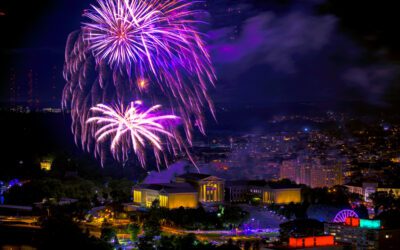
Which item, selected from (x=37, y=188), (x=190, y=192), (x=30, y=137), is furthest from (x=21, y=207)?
(x=30, y=137)

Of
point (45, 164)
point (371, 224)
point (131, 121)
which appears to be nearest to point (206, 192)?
point (131, 121)

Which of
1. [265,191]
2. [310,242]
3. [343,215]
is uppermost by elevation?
[265,191]

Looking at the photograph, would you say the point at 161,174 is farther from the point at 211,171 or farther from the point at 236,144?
the point at 236,144

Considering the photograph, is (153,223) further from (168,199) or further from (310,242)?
(310,242)

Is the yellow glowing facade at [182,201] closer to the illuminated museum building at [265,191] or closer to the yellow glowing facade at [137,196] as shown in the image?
the yellow glowing facade at [137,196]

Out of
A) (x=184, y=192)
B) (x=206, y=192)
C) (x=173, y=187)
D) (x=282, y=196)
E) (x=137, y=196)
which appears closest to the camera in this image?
(x=184, y=192)

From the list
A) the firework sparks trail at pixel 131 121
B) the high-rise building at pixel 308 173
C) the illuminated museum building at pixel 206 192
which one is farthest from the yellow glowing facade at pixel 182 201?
the high-rise building at pixel 308 173

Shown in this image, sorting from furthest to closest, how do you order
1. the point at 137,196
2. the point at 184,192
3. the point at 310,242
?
the point at 137,196
the point at 184,192
the point at 310,242

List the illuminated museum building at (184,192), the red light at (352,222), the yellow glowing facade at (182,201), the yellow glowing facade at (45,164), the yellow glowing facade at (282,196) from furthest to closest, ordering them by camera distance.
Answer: the yellow glowing facade at (45,164)
the yellow glowing facade at (282,196)
the illuminated museum building at (184,192)
the yellow glowing facade at (182,201)
the red light at (352,222)
